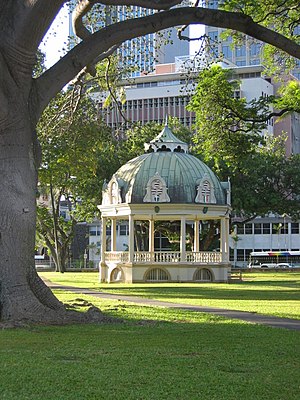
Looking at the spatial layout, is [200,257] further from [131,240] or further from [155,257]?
[131,240]

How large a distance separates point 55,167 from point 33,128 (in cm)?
1930

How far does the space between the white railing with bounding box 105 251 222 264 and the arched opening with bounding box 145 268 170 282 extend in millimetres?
526

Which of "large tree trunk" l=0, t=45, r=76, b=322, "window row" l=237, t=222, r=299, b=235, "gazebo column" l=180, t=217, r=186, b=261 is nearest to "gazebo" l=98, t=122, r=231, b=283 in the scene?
"gazebo column" l=180, t=217, r=186, b=261

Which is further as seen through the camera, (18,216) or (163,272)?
(163,272)

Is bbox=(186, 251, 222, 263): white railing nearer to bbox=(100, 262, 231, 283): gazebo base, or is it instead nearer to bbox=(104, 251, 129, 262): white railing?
bbox=(100, 262, 231, 283): gazebo base

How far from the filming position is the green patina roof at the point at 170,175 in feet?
129

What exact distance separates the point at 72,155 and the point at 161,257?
1238 centimetres

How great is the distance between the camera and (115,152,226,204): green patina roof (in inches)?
1553

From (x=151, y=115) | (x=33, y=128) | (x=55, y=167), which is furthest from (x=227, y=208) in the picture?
(x=151, y=115)

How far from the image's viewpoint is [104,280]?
40656 millimetres

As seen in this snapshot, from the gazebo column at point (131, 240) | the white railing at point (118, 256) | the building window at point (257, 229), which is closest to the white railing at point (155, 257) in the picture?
the gazebo column at point (131, 240)

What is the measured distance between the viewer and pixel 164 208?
39250mm

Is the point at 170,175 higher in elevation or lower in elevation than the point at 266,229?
higher

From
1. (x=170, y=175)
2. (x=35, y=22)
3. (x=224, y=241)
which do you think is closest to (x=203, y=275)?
(x=224, y=241)
